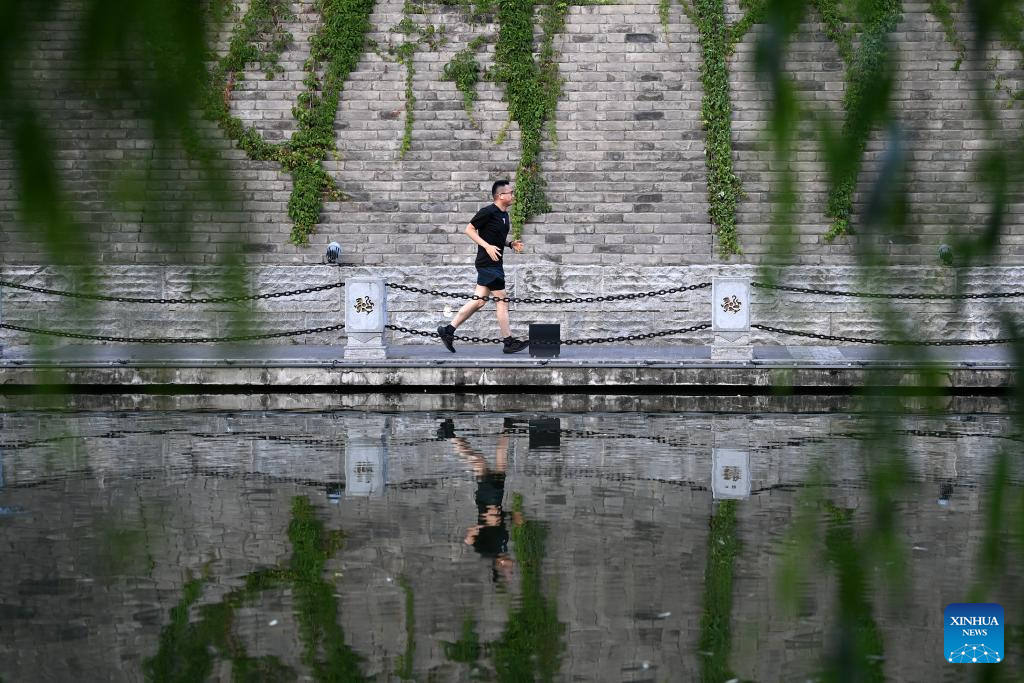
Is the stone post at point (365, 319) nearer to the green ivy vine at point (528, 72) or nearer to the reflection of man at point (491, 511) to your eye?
the reflection of man at point (491, 511)

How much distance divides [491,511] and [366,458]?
86.1 inches

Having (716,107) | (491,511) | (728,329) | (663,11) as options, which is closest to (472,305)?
(728,329)

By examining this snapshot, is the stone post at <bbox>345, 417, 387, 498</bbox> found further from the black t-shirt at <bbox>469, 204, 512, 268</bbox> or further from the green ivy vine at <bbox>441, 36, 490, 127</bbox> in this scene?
the green ivy vine at <bbox>441, 36, 490, 127</bbox>

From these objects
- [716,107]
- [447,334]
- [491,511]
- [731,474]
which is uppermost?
[716,107]

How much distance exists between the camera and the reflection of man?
22.1 ft

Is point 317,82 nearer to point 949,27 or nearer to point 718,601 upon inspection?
point 718,601

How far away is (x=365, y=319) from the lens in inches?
572

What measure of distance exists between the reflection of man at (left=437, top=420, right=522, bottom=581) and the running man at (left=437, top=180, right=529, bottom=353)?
12.8ft

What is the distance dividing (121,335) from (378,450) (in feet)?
29.3

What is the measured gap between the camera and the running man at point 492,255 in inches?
565

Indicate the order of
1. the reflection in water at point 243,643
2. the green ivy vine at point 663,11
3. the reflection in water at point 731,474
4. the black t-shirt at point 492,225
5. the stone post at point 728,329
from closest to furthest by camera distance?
1. the reflection in water at point 243,643
2. the reflection in water at point 731,474
3. the stone post at point 728,329
4. the black t-shirt at point 492,225
5. the green ivy vine at point 663,11

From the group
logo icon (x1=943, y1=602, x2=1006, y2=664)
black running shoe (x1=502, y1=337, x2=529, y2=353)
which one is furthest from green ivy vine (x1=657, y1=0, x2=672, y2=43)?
logo icon (x1=943, y1=602, x2=1006, y2=664)

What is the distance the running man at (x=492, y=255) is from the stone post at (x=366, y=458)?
8.90 ft

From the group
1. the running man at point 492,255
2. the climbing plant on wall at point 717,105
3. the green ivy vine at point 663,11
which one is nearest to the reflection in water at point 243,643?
the running man at point 492,255
